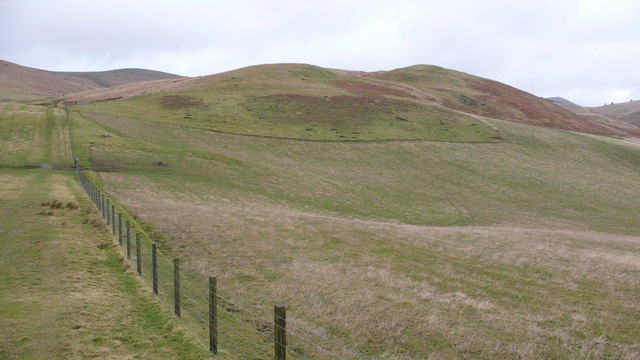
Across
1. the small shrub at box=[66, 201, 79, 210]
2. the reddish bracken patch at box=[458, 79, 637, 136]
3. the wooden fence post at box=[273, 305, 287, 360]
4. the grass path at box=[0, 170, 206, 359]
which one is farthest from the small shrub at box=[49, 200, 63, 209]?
the reddish bracken patch at box=[458, 79, 637, 136]

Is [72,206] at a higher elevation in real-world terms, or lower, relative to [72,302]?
higher

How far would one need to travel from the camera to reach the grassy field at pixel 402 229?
12.4 m

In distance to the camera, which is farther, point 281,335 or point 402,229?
point 402,229

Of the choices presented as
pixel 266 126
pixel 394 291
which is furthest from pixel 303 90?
pixel 394 291

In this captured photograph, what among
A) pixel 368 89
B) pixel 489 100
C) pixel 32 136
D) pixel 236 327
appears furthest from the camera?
pixel 489 100

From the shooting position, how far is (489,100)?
374ft

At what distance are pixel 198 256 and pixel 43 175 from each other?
32.0 meters

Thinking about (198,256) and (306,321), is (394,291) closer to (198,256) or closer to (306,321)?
(306,321)

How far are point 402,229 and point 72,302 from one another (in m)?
22.0

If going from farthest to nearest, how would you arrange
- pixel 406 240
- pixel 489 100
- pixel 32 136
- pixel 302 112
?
pixel 489 100, pixel 302 112, pixel 32 136, pixel 406 240

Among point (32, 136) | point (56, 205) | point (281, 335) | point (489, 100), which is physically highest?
point (489, 100)

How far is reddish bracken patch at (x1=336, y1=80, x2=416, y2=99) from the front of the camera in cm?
10325

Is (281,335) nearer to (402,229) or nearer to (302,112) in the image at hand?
(402,229)

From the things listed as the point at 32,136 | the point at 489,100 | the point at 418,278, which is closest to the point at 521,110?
the point at 489,100
